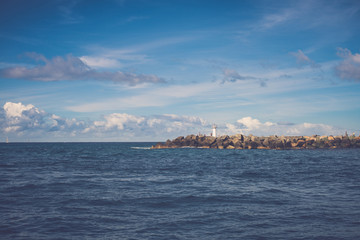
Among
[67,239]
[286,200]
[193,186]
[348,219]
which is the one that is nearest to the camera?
[67,239]

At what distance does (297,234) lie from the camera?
→ 11258mm

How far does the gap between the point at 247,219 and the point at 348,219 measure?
473 cm

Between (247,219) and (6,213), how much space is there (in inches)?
482

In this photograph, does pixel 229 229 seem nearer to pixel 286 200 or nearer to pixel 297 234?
pixel 297 234

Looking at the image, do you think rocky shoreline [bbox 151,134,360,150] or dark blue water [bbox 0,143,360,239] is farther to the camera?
rocky shoreline [bbox 151,134,360,150]

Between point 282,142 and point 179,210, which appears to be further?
point 282,142

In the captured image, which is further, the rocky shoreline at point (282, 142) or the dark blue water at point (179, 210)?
the rocky shoreline at point (282, 142)

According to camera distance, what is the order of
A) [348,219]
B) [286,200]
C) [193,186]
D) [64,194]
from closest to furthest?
1. [348,219]
2. [286,200]
3. [64,194]
4. [193,186]

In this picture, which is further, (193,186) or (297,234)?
(193,186)

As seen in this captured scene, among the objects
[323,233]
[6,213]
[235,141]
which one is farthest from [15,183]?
[235,141]

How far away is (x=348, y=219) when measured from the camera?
13211mm

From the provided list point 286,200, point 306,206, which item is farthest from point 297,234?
point 286,200

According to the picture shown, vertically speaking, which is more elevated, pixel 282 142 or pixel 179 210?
pixel 282 142

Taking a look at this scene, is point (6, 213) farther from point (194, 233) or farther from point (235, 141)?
point (235, 141)
